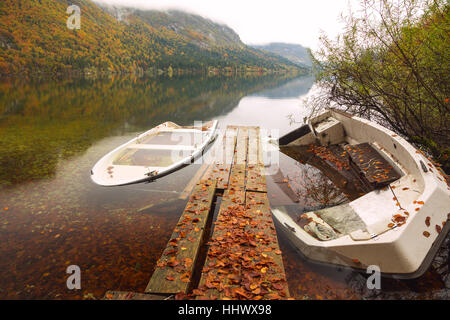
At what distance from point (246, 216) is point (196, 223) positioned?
1.28 meters

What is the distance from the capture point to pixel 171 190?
8.49 m

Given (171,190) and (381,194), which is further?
(171,190)

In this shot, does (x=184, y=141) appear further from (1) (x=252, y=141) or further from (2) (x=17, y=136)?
(2) (x=17, y=136)

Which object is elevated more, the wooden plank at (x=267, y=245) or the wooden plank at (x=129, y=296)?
the wooden plank at (x=267, y=245)

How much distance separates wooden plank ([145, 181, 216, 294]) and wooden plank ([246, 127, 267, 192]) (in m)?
1.76

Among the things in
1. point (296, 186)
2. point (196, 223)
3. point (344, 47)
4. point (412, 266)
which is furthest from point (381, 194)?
point (344, 47)

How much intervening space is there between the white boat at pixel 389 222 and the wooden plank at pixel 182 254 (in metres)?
2.08

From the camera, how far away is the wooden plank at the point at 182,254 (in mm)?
3916

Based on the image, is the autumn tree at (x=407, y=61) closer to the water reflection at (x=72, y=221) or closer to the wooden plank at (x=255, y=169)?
the wooden plank at (x=255, y=169)

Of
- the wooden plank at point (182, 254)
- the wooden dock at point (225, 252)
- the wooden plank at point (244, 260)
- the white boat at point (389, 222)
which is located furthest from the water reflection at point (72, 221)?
the white boat at point (389, 222)

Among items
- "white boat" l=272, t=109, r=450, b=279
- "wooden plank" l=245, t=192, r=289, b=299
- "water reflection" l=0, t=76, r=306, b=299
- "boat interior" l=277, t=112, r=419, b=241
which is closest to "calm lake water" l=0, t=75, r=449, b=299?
"water reflection" l=0, t=76, r=306, b=299

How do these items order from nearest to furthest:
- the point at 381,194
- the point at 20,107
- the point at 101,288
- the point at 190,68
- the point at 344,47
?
1. the point at 101,288
2. the point at 381,194
3. the point at 344,47
4. the point at 20,107
5. the point at 190,68

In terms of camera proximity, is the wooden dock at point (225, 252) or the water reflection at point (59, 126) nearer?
the wooden dock at point (225, 252)
